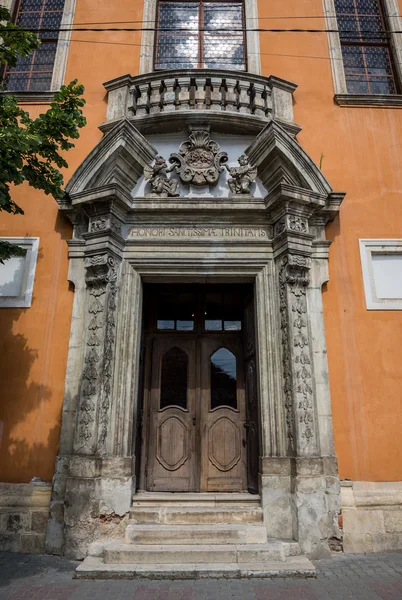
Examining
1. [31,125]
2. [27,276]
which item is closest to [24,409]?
[27,276]

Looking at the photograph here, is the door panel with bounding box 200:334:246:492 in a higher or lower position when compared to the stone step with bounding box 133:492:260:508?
higher

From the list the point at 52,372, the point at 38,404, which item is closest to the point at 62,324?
the point at 52,372

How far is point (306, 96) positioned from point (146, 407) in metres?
5.77

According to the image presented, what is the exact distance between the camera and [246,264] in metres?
5.92

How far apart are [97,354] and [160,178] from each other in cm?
277

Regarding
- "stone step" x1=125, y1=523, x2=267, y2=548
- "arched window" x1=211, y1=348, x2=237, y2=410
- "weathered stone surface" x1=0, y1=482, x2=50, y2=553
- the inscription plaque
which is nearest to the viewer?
"stone step" x1=125, y1=523, x2=267, y2=548

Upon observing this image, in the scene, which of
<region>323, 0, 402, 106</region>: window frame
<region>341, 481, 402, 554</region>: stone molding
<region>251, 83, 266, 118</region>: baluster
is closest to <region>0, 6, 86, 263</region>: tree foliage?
<region>251, 83, 266, 118</region>: baluster

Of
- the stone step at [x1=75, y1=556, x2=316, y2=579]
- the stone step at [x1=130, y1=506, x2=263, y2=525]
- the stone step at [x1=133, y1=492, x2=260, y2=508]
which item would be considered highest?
the stone step at [x1=133, y1=492, x2=260, y2=508]

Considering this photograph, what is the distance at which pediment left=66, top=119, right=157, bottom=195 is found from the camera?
5906 mm

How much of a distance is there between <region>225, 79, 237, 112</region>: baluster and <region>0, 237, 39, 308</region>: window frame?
11.9 ft

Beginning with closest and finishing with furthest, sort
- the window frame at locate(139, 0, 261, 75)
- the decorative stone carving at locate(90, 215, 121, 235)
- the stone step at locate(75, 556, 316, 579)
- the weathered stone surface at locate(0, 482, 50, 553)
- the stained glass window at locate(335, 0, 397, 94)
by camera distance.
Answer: the stone step at locate(75, 556, 316, 579) → the weathered stone surface at locate(0, 482, 50, 553) → the decorative stone carving at locate(90, 215, 121, 235) → the window frame at locate(139, 0, 261, 75) → the stained glass window at locate(335, 0, 397, 94)

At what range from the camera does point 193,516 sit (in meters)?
5.05

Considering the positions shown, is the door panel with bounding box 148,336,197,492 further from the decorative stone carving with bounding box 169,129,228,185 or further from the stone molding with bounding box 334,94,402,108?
the stone molding with bounding box 334,94,402,108

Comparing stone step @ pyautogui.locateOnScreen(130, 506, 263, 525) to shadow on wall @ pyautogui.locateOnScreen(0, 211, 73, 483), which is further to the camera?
shadow on wall @ pyautogui.locateOnScreen(0, 211, 73, 483)
